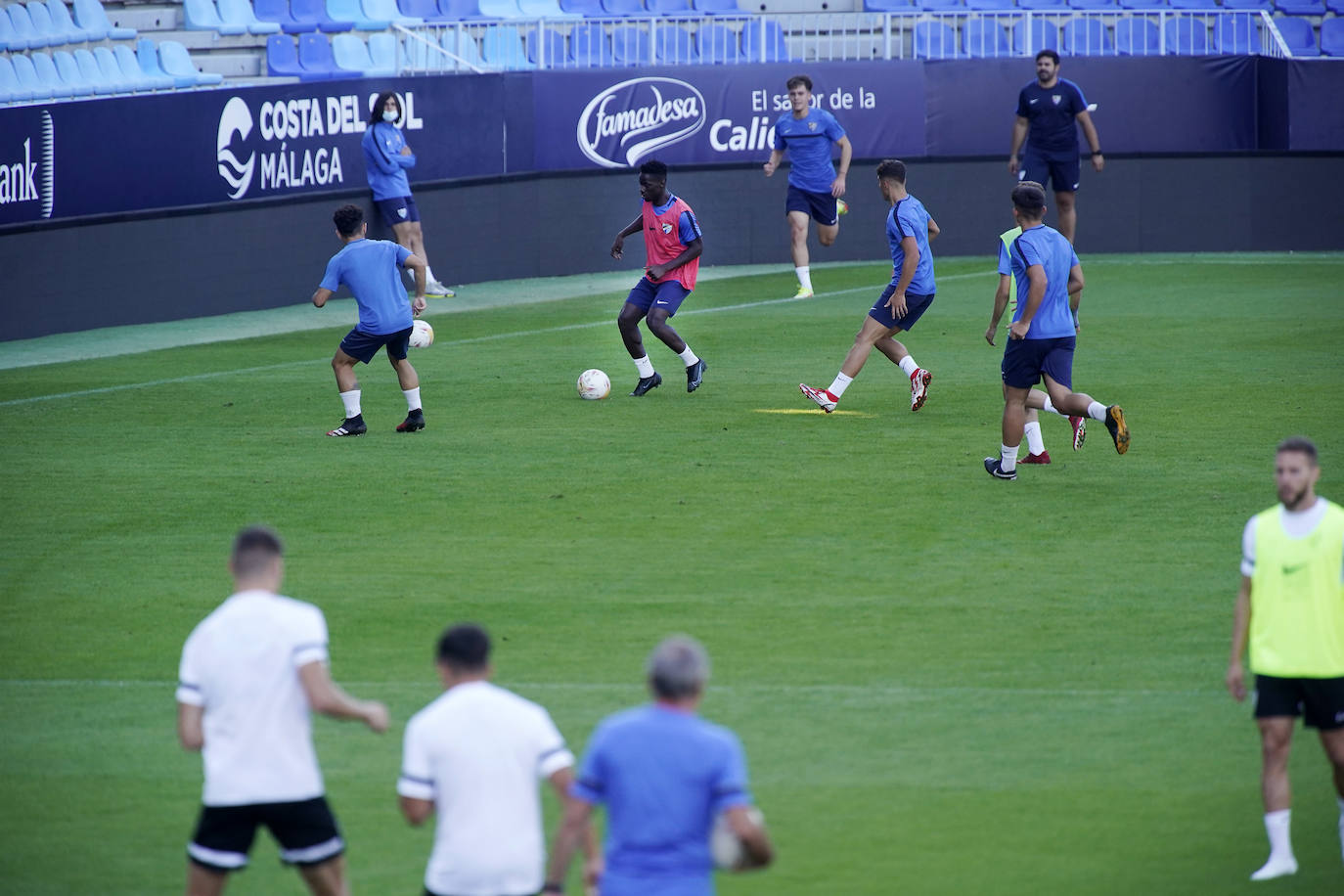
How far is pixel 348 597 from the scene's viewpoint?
35.3ft

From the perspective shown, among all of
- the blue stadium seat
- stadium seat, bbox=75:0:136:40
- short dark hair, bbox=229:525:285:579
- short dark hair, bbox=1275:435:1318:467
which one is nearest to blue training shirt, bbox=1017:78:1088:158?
the blue stadium seat

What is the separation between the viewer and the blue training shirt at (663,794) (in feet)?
16.1

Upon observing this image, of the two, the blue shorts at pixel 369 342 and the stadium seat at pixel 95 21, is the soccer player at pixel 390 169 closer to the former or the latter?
the stadium seat at pixel 95 21

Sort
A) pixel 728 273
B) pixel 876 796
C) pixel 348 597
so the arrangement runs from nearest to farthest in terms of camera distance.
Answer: pixel 876 796, pixel 348 597, pixel 728 273

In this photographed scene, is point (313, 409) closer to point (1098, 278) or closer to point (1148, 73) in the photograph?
point (1098, 278)

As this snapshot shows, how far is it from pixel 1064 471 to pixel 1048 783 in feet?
20.9

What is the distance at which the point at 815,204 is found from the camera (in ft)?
78.8

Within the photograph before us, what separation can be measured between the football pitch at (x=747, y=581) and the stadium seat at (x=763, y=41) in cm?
1058

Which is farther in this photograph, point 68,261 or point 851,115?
point 851,115

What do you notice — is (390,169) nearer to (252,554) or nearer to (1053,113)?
(1053,113)

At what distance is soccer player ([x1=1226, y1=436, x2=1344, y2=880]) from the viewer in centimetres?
681

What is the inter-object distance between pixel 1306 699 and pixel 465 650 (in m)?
3.30

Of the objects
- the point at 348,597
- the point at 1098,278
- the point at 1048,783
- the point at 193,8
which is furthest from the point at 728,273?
the point at 1048,783

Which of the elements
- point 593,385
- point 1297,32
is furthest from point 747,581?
point 1297,32
